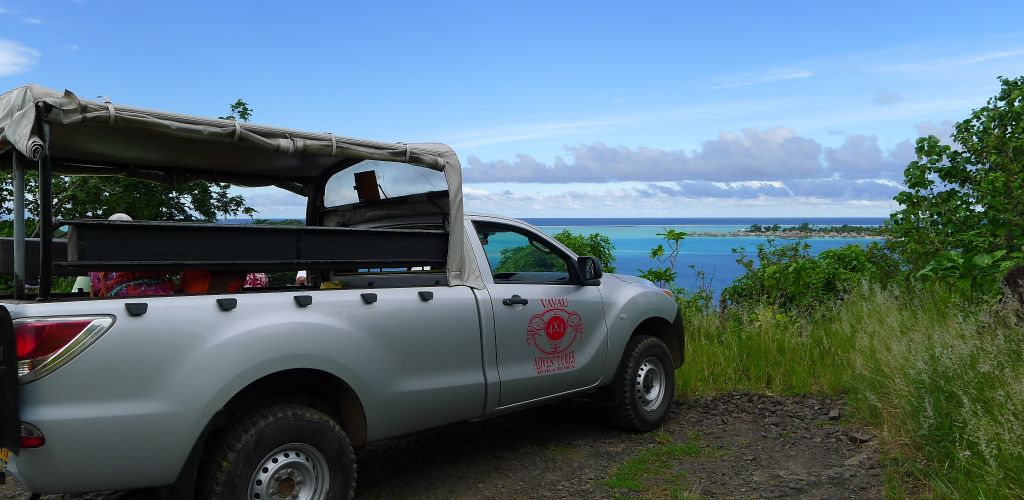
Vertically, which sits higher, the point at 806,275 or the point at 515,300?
the point at 515,300

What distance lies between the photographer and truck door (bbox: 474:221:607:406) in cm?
536

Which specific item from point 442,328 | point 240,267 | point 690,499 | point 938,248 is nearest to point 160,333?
point 240,267

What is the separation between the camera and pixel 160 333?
3.66 meters

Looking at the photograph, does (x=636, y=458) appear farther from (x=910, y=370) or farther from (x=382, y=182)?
(x=382, y=182)

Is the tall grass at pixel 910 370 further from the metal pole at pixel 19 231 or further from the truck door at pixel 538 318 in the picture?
the metal pole at pixel 19 231

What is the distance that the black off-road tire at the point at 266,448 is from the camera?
385 cm

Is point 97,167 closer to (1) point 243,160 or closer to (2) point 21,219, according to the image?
(1) point 243,160

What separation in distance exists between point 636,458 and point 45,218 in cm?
410

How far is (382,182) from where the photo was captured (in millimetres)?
5555

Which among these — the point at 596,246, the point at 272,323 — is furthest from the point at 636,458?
the point at 596,246

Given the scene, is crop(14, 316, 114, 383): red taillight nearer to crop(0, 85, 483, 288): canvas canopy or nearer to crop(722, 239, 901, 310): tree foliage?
crop(0, 85, 483, 288): canvas canopy

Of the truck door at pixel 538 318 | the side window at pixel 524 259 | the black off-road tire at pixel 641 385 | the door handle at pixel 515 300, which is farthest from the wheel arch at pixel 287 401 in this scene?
the black off-road tire at pixel 641 385

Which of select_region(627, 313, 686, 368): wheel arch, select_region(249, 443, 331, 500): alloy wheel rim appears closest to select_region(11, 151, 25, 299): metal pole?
select_region(249, 443, 331, 500): alloy wheel rim

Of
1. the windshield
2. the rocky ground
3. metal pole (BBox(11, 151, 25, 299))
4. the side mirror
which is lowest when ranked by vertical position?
the rocky ground
